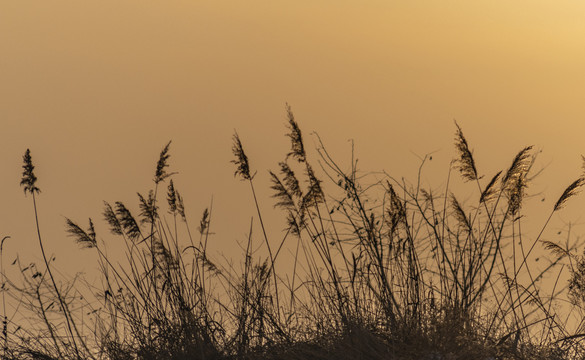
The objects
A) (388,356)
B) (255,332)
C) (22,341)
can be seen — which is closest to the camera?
(388,356)

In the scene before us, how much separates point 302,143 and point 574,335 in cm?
204

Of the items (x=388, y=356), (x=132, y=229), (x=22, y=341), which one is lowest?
(x=388, y=356)

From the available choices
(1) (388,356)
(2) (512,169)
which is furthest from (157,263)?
(2) (512,169)

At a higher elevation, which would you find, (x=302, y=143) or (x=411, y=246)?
(x=302, y=143)

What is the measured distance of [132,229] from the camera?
645cm

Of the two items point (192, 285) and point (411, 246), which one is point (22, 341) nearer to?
point (192, 285)

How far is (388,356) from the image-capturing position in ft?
18.3

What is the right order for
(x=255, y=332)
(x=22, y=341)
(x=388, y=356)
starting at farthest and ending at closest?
(x=22, y=341) → (x=255, y=332) → (x=388, y=356)

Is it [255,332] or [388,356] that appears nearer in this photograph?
[388,356]

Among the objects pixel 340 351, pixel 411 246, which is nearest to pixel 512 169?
pixel 411 246

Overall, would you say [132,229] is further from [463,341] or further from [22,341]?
[463,341]

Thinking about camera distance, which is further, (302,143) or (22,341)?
(22,341)

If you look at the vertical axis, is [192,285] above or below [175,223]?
below

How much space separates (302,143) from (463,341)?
1502mm
